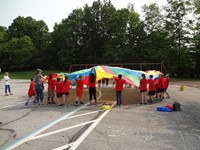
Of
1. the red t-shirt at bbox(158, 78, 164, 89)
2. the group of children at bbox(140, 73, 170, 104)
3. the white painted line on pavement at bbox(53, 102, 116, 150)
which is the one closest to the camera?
the white painted line on pavement at bbox(53, 102, 116, 150)

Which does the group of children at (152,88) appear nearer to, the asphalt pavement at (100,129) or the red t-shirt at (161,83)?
the red t-shirt at (161,83)

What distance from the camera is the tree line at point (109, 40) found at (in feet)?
129

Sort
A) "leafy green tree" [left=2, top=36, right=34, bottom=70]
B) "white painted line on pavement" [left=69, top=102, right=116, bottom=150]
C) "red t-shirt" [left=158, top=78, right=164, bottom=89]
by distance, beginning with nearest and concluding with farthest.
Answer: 1. "white painted line on pavement" [left=69, top=102, right=116, bottom=150]
2. "red t-shirt" [left=158, top=78, right=164, bottom=89]
3. "leafy green tree" [left=2, top=36, right=34, bottom=70]

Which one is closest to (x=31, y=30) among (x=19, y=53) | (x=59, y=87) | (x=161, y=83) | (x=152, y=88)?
(x=19, y=53)

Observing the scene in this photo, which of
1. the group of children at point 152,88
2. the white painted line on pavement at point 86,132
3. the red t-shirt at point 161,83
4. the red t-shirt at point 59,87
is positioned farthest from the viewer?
the red t-shirt at point 161,83

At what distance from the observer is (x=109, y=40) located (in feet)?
163

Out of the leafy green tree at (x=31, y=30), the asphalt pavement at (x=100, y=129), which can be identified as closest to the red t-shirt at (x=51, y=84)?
the asphalt pavement at (x=100, y=129)

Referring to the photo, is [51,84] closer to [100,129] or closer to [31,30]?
[100,129]

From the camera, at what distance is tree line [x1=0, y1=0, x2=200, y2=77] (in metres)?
39.3

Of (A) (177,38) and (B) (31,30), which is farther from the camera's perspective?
(B) (31,30)

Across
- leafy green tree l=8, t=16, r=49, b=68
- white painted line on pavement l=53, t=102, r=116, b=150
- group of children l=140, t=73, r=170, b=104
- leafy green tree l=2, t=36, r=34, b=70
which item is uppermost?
leafy green tree l=8, t=16, r=49, b=68

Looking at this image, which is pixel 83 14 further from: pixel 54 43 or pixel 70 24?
pixel 54 43

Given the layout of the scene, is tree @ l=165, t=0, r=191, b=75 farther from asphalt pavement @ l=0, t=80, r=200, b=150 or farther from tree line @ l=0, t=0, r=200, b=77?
asphalt pavement @ l=0, t=80, r=200, b=150

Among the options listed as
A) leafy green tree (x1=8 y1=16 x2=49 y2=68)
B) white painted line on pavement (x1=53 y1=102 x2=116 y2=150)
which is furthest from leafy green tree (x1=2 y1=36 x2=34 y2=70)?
white painted line on pavement (x1=53 y1=102 x2=116 y2=150)
